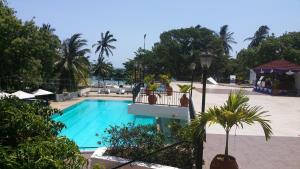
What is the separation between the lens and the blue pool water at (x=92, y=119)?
20.0 meters

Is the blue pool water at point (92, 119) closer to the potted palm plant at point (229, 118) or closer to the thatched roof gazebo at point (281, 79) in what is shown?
the potted palm plant at point (229, 118)

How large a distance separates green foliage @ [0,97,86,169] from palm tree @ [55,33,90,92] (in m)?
34.3

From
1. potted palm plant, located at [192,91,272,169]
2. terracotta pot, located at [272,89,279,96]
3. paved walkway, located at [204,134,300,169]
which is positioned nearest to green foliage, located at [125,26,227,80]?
terracotta pot, located at [272,89,279,96]

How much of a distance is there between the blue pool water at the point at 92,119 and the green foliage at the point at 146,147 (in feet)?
28.9

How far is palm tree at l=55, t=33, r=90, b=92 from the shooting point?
39.2 metres

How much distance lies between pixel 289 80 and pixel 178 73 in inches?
1231

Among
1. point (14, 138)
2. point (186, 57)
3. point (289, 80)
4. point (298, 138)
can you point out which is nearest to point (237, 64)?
point (186, 57)

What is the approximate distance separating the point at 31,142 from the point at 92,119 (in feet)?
71.5

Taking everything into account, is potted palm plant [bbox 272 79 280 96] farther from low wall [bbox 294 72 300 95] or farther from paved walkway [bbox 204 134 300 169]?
paved walkway [bbox 204 134 300 169]

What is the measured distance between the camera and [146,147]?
8742mm

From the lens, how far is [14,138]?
15.4 ft

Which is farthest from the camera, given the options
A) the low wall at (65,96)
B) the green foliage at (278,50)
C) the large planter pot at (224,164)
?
the green foliage at (278,50)

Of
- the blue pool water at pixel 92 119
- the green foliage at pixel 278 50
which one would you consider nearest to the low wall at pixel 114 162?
the blue pool water at pixel 92 119

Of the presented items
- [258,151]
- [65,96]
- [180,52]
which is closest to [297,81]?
[65,96]
